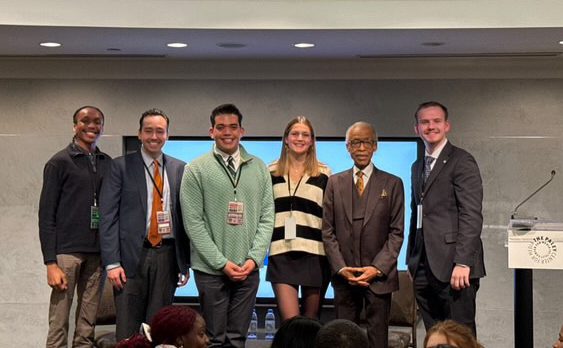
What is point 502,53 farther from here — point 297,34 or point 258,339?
point 258,339

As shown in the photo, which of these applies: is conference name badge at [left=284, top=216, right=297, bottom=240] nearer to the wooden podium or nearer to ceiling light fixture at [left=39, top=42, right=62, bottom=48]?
the wooden podium

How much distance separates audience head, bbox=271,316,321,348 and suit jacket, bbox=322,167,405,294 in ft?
6.51

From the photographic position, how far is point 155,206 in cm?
629

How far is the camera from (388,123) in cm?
837

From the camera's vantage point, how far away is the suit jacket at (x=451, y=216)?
238 inches

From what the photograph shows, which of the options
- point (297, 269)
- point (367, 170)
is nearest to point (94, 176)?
point (297, 269)

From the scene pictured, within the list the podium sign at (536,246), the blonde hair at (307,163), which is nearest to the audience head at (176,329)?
the blonde hair at (307,163)

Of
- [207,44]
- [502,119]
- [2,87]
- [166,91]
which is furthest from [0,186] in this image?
[502,119]

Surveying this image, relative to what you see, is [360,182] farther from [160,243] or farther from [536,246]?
[160,243]

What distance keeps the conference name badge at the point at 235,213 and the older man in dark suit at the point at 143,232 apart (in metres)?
0.35

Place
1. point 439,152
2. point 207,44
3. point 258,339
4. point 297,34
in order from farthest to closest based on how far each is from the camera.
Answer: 1. point 258,339
2. point 207,44
3. point 297,34
4. point 439,152

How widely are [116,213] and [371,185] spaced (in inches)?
62.0

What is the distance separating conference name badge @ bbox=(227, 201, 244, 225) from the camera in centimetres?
615

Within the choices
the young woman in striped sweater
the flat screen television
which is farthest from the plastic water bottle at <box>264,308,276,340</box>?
the young woman in striped sweater
